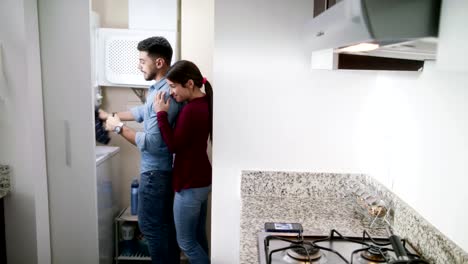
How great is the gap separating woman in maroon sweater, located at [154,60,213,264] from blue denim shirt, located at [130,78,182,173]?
73 mm

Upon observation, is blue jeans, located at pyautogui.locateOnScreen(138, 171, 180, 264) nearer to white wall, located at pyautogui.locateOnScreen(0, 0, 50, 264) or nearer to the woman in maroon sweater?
the woman in maroon sweater

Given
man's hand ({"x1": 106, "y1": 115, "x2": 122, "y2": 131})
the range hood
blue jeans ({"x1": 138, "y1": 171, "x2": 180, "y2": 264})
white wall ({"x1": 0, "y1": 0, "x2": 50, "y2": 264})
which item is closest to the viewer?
the range hood

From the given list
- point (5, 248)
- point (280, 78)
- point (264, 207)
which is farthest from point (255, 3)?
point (5, 248)

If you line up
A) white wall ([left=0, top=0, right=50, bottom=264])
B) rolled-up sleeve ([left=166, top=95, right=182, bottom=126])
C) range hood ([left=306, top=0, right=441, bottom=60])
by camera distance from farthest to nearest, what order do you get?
rolled-up sleeve ([left=166, top=95, right=182, bottom=126]) → white wall ([left=0, top=0, right=50, bottom=264]) → range hood ([left=306, top=0, right=441, bottom=60])

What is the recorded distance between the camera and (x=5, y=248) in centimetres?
206

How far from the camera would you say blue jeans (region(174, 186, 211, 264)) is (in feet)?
7.09

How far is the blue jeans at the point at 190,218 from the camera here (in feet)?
7.09

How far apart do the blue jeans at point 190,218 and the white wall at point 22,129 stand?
2.39ft

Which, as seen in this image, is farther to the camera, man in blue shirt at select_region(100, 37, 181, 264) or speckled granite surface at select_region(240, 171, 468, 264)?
man in blue shirt at select_region(100, 37, 181, 264)

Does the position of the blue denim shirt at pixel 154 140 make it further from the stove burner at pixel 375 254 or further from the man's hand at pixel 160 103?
the stove burner at pixel 375 254

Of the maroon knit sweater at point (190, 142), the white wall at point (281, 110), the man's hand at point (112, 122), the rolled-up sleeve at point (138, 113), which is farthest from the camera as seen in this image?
the rolled-up sleeve at point (138, 113)

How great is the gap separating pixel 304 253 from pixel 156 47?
1.61 metres

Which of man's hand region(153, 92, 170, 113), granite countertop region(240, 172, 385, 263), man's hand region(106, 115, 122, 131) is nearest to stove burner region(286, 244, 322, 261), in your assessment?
granite countertop region(240, 172, 385, 263)

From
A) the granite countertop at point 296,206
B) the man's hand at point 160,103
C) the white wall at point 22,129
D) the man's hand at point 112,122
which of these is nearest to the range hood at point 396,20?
the granite countertop at point 296,206
